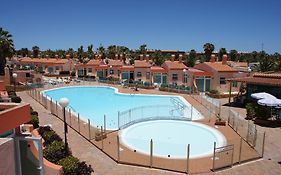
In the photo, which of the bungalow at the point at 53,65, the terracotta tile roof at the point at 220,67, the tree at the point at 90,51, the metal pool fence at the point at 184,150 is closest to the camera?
the metal pool fence at the point at 184,150

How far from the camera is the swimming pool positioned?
78.2 ft

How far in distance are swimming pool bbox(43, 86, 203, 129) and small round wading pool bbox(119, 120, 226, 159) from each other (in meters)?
1.73

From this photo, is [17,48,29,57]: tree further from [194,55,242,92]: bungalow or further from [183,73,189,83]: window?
[194,55,242,92]: bungalow

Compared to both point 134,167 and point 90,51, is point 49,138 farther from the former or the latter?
point 90,51

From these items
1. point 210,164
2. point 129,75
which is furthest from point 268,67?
point 210,164

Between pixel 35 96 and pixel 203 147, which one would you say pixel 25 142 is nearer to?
pixel 203 147

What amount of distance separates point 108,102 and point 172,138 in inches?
600

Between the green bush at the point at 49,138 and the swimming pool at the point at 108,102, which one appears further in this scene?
the swimming pool at the point at 108,102

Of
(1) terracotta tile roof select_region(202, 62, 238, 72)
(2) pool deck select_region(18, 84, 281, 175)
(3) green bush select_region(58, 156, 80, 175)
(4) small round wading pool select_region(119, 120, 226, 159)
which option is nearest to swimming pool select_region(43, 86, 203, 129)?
(4) small round wading pool select_region(119, 120, 226, 159)

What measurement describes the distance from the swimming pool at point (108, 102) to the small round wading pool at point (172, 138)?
1.73m

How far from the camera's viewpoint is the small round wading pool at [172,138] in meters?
13.7

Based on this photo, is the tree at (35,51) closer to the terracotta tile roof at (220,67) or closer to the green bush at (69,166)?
the terracotta tile roof at (220,67)

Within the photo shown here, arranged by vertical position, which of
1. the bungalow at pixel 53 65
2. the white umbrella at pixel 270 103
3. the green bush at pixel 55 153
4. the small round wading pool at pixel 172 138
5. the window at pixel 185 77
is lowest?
the small round wading pool at pixel 172 138

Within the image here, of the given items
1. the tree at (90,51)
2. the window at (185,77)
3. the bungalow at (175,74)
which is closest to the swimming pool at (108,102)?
the window at (185,77)
